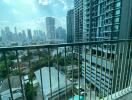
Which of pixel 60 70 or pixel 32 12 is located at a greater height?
pixel 32 12

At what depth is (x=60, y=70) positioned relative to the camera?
136cm

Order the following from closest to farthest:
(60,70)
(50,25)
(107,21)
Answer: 1. (60,70)
2. (50,25)
3. (107,21)

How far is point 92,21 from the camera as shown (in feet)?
10.2

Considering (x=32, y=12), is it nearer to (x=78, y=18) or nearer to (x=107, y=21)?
(x=78, y=18)

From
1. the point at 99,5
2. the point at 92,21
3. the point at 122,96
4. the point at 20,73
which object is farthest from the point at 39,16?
the point at 122,96

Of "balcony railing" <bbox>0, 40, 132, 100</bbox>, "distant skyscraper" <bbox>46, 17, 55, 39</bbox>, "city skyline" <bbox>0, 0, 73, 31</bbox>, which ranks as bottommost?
"balcony railing" <bbox>0, 40, 132, 100</bbox>

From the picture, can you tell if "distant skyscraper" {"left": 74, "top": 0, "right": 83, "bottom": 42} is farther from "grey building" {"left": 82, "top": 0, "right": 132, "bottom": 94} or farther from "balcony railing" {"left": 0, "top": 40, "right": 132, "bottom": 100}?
"balcony railing" {"left": 0, "top": 40, "right": 132, "bottom": 100}

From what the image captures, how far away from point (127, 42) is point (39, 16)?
2055 millimetres

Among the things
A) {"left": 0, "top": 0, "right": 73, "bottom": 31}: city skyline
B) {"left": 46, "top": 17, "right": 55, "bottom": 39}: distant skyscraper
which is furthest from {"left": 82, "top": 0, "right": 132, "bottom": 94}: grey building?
{"left": 46, "top": 17, "right": 55, "bottom": 39}: distant skyscraper

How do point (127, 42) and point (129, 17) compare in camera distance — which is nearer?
point (127, 42)

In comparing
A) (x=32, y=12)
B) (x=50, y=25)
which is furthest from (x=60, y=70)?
(x=32, y=12)

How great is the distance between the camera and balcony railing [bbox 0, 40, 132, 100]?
1.02 metres

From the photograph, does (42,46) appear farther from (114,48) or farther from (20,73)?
(114,48)

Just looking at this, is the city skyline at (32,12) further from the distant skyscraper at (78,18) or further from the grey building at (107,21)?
the grey building at (107,21)
